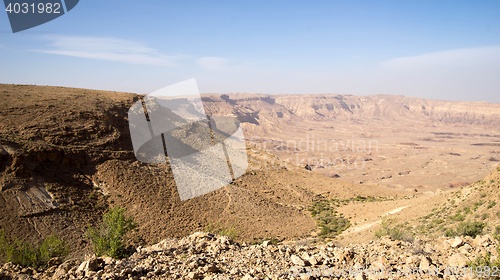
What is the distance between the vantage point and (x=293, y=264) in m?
8.83

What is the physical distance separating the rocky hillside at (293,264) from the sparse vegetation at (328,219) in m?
12.8

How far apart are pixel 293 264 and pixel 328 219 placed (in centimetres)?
1827

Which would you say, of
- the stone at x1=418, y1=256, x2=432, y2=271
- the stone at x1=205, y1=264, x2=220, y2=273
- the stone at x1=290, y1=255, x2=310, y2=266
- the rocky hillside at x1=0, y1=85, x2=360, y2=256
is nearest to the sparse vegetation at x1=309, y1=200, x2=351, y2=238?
the rocky hillside at x1=0, y1=85, x2=360, y2=256

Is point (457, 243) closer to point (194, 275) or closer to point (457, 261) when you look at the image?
point (457, 261)

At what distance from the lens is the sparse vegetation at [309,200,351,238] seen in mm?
23203

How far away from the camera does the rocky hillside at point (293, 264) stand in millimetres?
7914

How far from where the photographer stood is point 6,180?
19.7 m

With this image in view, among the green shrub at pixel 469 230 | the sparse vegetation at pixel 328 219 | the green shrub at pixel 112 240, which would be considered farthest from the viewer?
the sparse vegetation at pixel 328 219

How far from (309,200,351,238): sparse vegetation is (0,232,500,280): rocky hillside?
12.8 m

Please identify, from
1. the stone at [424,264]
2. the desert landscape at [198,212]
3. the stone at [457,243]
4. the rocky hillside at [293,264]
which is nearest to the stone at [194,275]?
the rocky hillside at [293,264]

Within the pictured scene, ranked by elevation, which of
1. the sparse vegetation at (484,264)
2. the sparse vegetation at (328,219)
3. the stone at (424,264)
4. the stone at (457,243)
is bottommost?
the sparse vegetation at (328,219)

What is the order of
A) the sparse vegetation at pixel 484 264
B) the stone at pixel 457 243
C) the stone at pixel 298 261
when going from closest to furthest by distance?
the sparse vegetation at pixel 484 264
the stone at pixel 298 261
the stone at pixel 457 243

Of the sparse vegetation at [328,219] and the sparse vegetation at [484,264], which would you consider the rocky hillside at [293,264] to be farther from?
the sparse vegetation at [328,219]

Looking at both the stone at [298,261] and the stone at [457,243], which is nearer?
the stone at [298,261]
